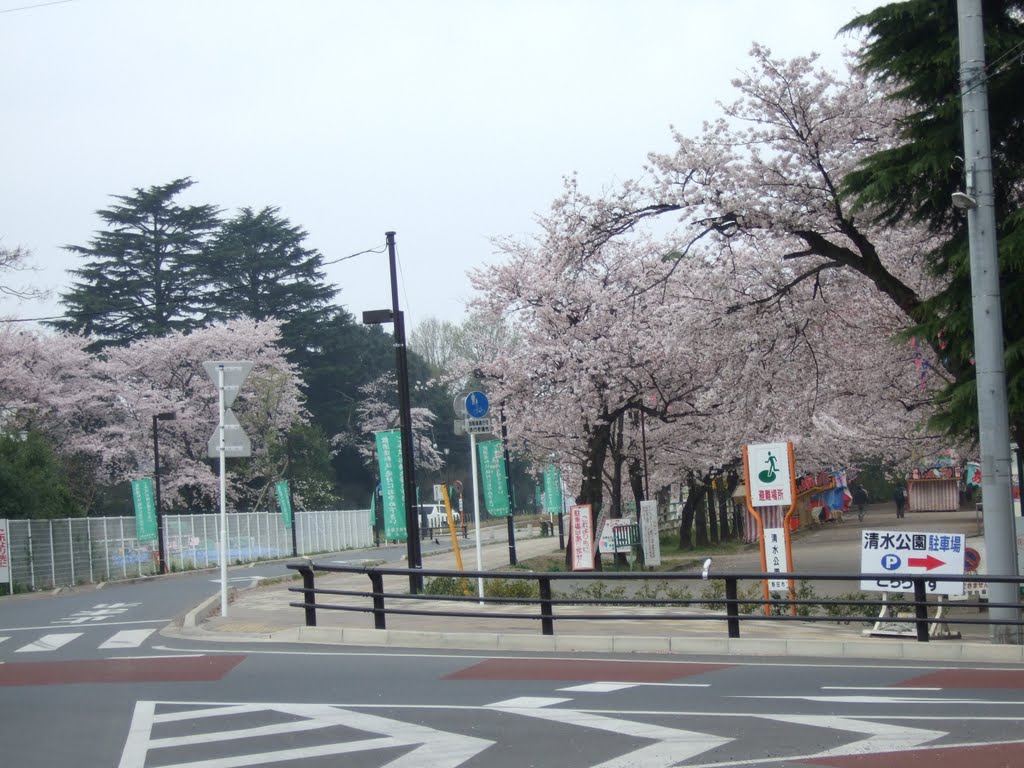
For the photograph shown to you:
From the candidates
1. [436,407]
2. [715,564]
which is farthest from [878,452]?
[436,407]

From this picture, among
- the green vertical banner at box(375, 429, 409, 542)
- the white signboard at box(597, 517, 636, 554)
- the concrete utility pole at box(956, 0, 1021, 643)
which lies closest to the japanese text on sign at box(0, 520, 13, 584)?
the green vertical banner at box(375, 429, 409, 542)

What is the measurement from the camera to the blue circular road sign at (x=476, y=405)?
20.1 metres

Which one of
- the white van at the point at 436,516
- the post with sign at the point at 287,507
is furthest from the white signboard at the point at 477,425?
the white van at the point at 436,516

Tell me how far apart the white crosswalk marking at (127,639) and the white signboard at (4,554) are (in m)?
15.5

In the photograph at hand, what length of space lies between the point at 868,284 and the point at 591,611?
866cm

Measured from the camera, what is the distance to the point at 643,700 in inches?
382

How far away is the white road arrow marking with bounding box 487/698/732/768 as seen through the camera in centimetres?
723

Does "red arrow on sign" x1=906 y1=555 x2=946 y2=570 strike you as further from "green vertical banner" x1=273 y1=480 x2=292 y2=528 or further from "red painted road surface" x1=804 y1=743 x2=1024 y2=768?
"green vertical banner" x1=273 y1=480 x2=292 y2=528

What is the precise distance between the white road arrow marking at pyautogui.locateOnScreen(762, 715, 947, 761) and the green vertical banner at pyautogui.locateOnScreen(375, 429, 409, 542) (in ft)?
78.6

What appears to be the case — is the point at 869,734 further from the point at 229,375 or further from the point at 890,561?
the point at 229,375

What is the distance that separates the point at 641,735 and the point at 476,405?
12434 mm

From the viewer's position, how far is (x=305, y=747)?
792cm

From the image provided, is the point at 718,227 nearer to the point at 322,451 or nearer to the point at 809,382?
the point at 809,382

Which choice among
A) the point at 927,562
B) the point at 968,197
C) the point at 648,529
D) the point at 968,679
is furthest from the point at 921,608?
the point at 648,529
